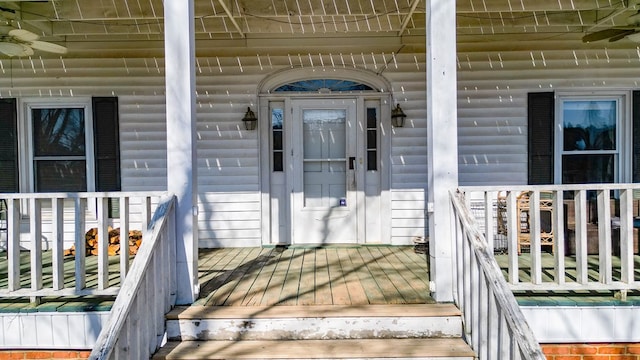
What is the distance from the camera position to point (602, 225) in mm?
2967

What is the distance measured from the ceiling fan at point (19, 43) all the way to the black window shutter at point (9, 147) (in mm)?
934

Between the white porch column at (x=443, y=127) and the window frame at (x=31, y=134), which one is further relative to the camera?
the window frame at (x=31, y=134)

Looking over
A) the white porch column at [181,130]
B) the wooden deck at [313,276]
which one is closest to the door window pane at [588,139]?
the wooden deck at [313,276]

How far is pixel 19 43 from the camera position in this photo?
4.29m

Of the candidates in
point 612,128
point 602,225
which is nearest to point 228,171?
point 602,225

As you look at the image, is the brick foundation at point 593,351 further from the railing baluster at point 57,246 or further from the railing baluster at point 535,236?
the railing baluster at point 57,246

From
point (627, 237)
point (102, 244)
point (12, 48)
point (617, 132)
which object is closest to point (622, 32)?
point (617, 132)

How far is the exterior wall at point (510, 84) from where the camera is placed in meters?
5.02

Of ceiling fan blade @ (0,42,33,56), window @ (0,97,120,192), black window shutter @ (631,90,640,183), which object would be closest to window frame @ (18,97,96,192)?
window @ (0,97,120,192)

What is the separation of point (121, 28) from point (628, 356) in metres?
5.65

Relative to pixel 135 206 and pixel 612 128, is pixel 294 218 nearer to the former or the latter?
pixel 135 206

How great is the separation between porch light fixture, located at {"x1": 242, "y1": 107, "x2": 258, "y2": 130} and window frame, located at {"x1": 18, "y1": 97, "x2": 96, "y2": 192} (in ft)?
6.02

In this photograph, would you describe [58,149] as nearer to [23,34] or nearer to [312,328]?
[23,34]

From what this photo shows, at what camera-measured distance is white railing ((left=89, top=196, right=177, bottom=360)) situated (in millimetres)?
2188
